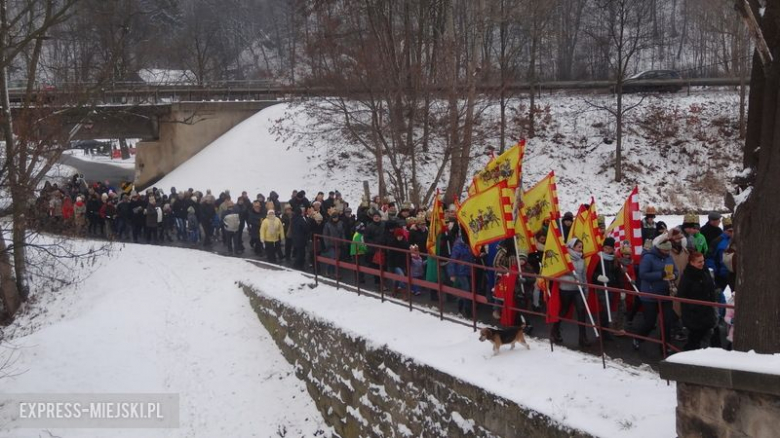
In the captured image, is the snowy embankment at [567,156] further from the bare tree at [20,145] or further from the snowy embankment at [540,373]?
the snowy embankment at [540,373]

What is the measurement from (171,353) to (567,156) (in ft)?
74.0

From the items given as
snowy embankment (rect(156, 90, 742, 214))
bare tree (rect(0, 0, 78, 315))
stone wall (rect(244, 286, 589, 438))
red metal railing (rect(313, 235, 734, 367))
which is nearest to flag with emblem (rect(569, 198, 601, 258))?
red metal railing (rect(313, 235, 734, 367))

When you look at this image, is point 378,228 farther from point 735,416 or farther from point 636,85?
point 636,85

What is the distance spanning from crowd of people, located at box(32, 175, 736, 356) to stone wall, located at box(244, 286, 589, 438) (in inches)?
60.2

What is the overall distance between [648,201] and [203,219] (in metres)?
17.2

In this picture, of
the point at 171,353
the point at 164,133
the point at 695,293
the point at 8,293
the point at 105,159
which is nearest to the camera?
the point at 695,293

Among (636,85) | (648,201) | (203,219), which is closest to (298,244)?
(203,219)

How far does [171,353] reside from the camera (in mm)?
14180

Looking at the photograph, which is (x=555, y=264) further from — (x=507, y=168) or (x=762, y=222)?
(x=762, y=222)

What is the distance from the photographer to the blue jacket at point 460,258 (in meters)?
11.0

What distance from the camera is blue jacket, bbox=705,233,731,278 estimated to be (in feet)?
35.6

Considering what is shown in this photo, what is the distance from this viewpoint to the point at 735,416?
5.25 metres

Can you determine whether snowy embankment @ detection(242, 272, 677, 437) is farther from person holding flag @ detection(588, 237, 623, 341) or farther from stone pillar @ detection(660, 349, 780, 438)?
person holding flag @ detection(588, 237, 623, 341)

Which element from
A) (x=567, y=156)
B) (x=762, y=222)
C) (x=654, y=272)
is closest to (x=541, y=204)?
(x=654, y=272)
